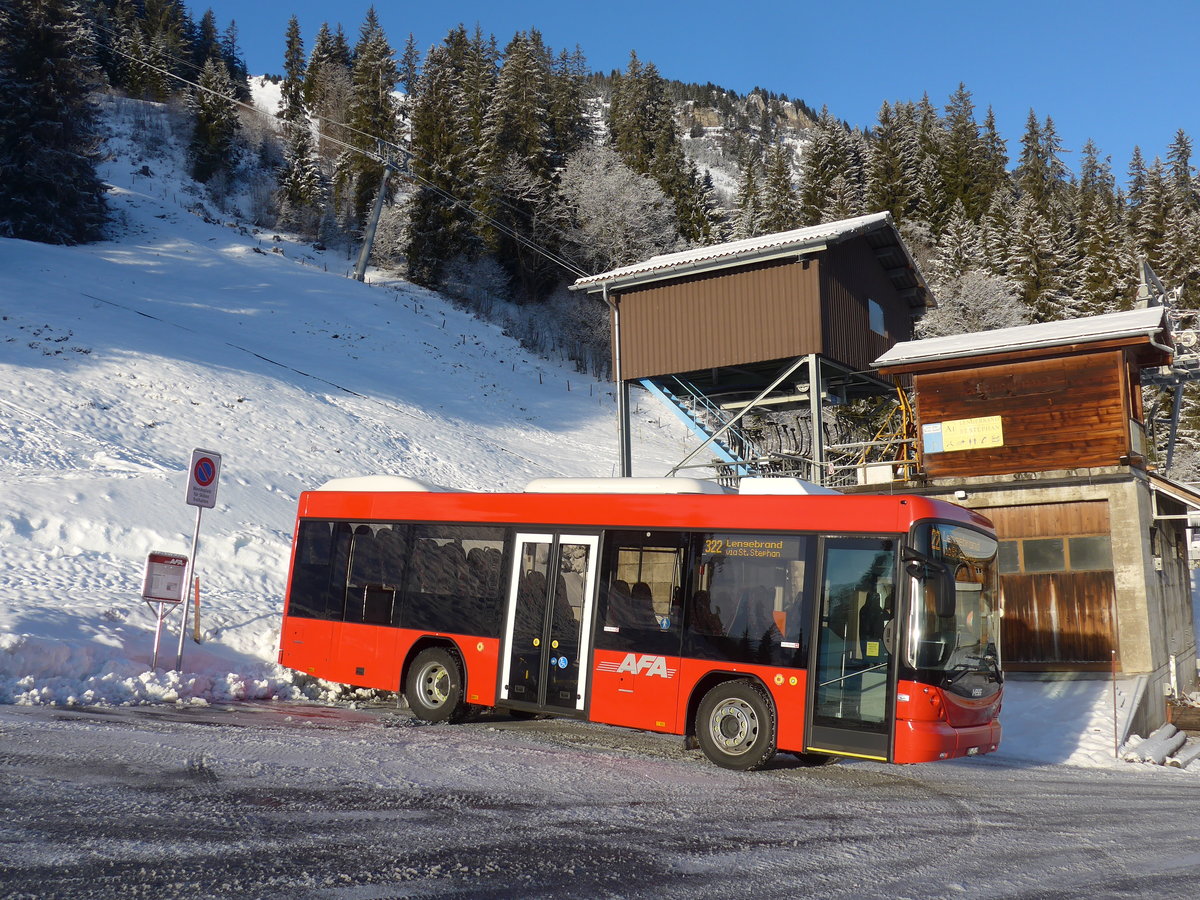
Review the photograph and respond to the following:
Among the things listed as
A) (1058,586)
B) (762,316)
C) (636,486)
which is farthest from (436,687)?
(762,316)

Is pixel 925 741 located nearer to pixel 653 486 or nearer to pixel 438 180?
pixel 653 486

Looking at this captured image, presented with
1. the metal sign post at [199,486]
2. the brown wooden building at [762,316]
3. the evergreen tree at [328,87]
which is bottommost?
the metal sign post at [199,486]

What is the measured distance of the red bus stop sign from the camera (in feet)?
41.6

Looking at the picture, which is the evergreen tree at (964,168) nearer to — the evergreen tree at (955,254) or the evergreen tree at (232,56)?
the evergreen tree at (955,254)

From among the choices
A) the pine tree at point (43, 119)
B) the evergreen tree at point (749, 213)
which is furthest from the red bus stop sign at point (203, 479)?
the evergreen tree at point (749, 213)

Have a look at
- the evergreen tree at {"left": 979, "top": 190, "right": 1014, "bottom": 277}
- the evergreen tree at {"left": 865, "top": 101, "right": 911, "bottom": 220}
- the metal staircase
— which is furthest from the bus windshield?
the evergreen tree at {"left": 865, "top": 101, "right": 911, "bottom": 220}

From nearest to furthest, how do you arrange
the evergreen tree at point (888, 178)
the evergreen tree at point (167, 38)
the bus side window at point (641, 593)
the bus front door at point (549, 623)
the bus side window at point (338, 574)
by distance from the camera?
the bus side window at point (641, 593)
the bus front door at point (549, 623)
the bus side window at point (338, 574)
the evergreen tree at point (888, 178)
the evergreen tree at point (167, 38)

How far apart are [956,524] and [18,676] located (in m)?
10.4

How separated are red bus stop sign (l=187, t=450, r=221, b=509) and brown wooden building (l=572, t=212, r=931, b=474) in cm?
1255

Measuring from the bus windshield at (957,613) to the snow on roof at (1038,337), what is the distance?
10523 mm

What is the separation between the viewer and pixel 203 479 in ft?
42.5

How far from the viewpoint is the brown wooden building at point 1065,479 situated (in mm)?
17766

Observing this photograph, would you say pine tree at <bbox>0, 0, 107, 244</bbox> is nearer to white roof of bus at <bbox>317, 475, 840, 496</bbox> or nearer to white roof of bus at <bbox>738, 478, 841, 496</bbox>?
white roof of bus at <bbox>317, 475, 840, 496</bbox>

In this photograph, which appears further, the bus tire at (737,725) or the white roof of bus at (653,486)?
the white roof of bus at (653,486)
